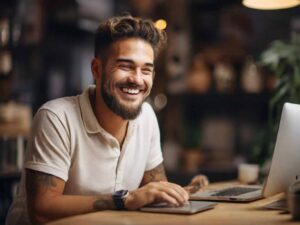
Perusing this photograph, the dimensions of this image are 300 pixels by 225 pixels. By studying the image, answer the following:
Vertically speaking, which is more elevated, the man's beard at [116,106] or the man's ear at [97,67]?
the man's ear at [97,67]

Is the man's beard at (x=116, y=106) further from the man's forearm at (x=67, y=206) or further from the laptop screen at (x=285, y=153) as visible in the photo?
the laptop screen at (x=285, y=153)

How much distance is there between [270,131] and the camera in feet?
12.6

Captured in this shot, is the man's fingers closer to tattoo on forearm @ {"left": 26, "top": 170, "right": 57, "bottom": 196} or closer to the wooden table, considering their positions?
the wooden table

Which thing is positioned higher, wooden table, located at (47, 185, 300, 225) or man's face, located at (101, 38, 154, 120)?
man's face, located at (101, 38, 154, 120)

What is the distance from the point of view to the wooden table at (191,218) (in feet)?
5.30

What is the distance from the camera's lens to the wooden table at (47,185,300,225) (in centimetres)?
161

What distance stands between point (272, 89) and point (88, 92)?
2702mm

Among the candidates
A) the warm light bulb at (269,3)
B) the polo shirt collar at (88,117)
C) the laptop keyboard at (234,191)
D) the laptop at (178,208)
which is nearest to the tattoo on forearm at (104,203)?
the laptop at (178,208)

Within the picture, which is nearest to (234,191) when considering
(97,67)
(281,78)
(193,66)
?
(97,67)

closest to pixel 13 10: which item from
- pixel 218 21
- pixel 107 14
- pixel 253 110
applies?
pixel 107 14

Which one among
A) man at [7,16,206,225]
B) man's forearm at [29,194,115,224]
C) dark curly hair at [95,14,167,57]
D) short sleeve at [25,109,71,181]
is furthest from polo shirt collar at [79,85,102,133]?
man's forearm at [29,194,115,224]

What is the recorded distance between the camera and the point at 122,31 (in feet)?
7.60

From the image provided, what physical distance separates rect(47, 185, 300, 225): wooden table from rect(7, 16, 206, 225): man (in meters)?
0.34

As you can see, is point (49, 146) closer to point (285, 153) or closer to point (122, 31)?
point (122, 31)
